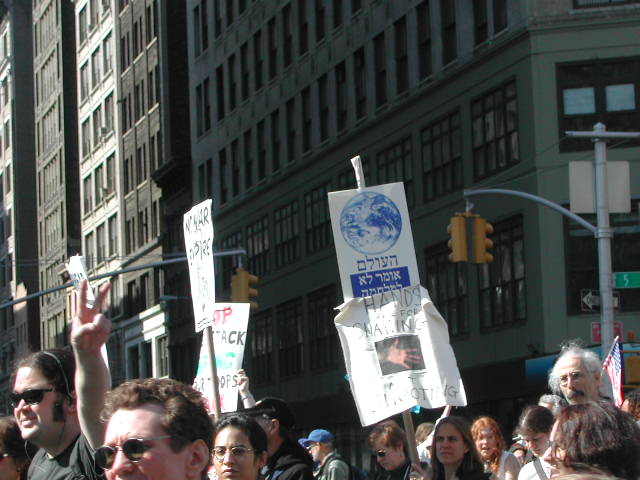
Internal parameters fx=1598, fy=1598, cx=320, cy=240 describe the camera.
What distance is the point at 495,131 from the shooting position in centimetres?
3566

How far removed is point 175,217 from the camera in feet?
204

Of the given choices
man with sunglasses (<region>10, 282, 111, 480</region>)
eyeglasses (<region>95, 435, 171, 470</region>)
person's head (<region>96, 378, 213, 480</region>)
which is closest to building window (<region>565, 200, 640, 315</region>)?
man with sunglasses (<region>10, 282, 111, 480</region>)

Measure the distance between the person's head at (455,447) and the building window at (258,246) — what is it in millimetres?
41993

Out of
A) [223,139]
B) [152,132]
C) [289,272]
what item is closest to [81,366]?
[289,272]

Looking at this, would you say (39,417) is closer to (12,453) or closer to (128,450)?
(12,453)

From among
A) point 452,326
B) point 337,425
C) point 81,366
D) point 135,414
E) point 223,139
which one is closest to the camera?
point 135,414

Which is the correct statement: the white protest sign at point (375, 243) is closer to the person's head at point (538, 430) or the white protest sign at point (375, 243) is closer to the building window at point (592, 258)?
the person's head at point (538, 430)

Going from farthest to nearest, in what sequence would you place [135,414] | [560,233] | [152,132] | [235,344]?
[152,132] < [560,233] < [235,344] < [135,414]

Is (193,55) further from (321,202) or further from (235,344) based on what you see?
(235,344)

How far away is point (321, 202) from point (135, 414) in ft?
137

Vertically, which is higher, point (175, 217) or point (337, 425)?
point (175, 217)

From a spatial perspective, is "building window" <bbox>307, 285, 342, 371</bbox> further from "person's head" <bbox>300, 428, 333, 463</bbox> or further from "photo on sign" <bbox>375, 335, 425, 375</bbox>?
"photo on sign" <bbox>375, 335, 425, 375</bbox>

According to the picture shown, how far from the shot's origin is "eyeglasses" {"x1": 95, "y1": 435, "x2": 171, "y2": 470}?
4293 millimetres

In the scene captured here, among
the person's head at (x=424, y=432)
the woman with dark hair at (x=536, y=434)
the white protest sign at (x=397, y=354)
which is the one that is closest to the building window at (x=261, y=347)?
the person's head at (x=424, y=432)
